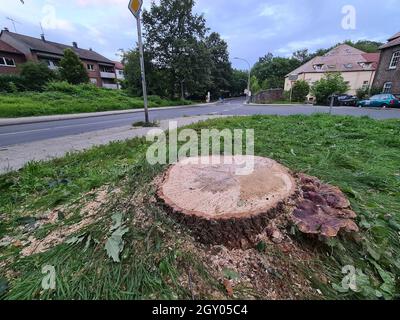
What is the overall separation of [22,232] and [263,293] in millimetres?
2160

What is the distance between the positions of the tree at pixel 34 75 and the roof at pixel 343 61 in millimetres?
34367

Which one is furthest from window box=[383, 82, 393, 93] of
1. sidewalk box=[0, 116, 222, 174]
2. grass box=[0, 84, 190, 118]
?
sidewalk box=[0, 116, 222, 174]

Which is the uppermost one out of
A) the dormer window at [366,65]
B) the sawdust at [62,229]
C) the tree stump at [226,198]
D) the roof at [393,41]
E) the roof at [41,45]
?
the roof at [41,45]

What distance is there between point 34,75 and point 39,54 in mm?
8379

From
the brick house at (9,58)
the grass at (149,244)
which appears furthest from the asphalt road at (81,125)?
the brick house at (9,58)

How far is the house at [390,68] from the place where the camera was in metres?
19.7

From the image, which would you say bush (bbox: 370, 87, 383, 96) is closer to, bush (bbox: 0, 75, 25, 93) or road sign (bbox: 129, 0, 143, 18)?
road sign (bbox: 129, 0, 143, 18)

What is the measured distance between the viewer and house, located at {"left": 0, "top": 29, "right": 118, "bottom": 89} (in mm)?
24359

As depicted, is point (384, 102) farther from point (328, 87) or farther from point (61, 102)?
point (61, 102)

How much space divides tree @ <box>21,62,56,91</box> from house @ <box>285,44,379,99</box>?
33.3m

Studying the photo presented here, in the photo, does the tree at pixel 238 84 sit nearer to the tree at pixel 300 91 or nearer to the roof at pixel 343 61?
the roof at pixel 343 61

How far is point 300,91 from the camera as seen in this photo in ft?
90.1

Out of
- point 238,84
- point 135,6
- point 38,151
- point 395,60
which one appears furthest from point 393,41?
point 238,84
